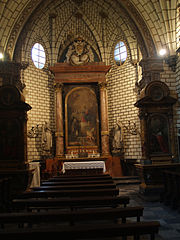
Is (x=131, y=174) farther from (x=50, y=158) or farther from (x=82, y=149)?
(x=50, y=158)

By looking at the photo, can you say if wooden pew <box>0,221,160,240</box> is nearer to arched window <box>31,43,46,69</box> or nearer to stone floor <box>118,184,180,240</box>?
stone floor <box>118,184,180,240</box>

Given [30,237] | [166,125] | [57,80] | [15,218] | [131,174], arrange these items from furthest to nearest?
1. [57,80]
2. [131,174]
3. [166,125]
4. [15,218]
5. [30,237]

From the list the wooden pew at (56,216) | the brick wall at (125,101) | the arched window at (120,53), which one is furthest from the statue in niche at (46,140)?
the wooden pew at (56,216)

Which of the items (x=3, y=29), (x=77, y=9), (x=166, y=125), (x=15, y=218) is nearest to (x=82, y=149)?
(x=166, y=125)

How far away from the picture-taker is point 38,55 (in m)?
17.9

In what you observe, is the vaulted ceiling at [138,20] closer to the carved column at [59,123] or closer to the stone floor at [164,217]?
the carved column at [59,123]

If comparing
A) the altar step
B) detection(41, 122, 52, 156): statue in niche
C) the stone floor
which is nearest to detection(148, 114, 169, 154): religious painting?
the stone floor

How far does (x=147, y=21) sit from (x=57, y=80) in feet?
22.5

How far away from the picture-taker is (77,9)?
1822 centimetres

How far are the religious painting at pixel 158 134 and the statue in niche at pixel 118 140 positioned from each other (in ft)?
15.8

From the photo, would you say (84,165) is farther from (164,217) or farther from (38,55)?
(38,55)

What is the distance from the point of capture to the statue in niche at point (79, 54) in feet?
57.7

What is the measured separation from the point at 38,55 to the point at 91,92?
458cm

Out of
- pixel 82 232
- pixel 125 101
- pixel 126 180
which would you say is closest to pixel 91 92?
pixel 125 101
